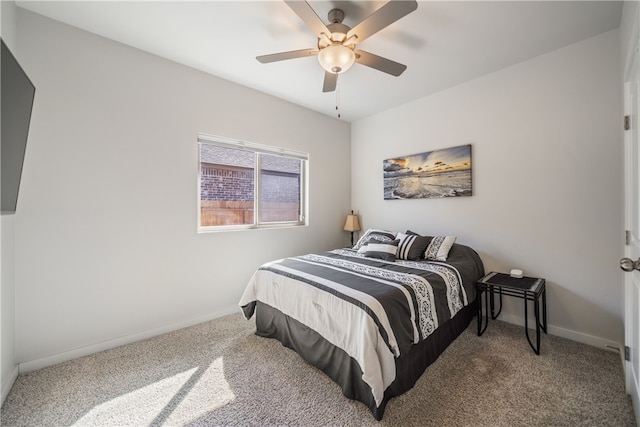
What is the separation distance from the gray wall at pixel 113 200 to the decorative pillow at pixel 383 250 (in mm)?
1456

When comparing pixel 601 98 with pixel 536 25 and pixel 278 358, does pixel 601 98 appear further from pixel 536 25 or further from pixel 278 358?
pixel 278 358

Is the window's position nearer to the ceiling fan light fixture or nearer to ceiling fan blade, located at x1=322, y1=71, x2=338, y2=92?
ceiling fan blade, located at x1=322, y1=71, x2=338, y2=92

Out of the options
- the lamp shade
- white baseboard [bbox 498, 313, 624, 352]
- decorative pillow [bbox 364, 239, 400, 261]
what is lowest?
white baseboard [bbox 498, 313, 624, 352]

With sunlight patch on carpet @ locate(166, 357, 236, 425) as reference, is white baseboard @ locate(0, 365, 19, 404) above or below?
above

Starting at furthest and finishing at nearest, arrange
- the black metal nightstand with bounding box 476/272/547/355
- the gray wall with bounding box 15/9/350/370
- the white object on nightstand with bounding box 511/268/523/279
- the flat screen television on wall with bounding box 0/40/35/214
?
the white object on nightstand with bounding box 511/268/523/279 → the black metal nightstand with bounding box 476/272/547/355 → the gray wall with bounding box 15/9/350/370 → the flat screen television on wall with bounding box 0/40/35/214

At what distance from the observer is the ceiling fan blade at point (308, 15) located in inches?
57.9

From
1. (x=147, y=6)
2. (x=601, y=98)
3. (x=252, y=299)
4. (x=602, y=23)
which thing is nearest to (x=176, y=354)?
(x=252, y=299)

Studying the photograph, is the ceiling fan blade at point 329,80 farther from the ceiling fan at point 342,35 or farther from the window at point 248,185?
the window at point 248,185

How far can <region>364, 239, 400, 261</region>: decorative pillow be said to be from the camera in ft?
9.00

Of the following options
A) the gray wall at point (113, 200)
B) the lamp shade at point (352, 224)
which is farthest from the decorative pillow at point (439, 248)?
the gray wall at point (113, 200)

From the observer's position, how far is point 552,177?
2.40 metres

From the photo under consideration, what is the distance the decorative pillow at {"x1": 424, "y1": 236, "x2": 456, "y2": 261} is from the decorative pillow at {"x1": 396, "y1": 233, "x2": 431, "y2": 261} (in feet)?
0.17

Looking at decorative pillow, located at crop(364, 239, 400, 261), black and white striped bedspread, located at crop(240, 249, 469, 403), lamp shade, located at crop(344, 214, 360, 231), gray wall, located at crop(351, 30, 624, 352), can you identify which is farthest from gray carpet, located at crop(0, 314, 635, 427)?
lamp shade, located at crop(344, 214, 360, 231)

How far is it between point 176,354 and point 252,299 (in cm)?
73
